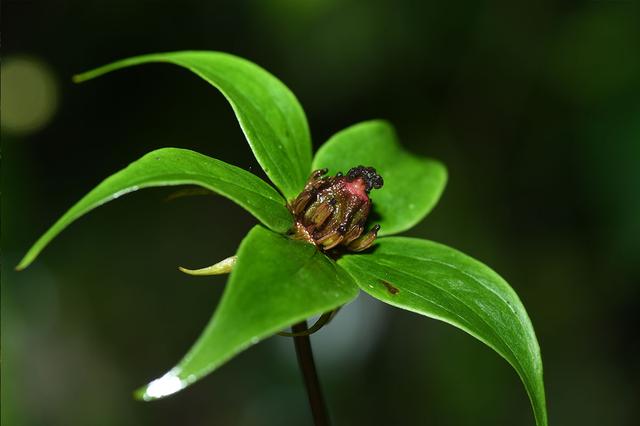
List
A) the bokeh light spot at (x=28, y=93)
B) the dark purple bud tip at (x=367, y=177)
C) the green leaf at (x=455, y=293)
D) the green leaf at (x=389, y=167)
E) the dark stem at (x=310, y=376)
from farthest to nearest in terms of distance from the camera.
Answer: the bokeh light spot at (x=28, y=93), the green leaf at (x=389, y=167), the dark purple bud tip at (x=367, y=177), the dark stem at (x=310, y=376), the green leaf at (x=455, y=293)

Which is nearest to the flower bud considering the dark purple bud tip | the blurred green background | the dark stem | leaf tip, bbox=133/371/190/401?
the dark purple bud tip

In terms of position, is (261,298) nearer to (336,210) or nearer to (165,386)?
(165,386)

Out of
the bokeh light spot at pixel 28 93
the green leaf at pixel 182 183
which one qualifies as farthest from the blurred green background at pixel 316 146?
the green leaf at pixel 182 183

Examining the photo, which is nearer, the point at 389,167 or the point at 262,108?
the point at 262,108

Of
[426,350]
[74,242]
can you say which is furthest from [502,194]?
[74,242]

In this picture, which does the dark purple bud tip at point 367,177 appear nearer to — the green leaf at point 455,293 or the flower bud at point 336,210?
the flower bud at point 336,210

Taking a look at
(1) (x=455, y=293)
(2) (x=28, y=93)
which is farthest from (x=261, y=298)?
(2) (x=28, y=93)

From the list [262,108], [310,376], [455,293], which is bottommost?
[310,376]
